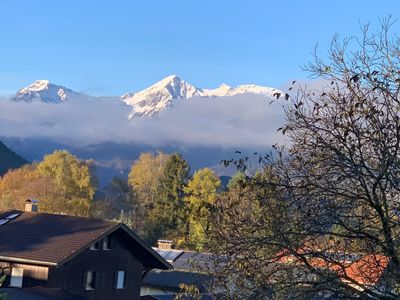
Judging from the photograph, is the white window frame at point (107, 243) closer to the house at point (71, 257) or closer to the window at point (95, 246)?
the house at point (71, 257)

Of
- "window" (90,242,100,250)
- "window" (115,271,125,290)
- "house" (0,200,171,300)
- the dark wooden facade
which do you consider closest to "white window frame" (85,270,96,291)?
"house" (0,200,171,300)

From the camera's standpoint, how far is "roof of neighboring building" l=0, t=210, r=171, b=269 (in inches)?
1065

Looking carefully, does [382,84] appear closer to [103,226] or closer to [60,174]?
[103,226]

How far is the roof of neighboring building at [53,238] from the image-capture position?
27.0 meters

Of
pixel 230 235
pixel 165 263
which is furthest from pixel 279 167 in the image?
pixel 165 263

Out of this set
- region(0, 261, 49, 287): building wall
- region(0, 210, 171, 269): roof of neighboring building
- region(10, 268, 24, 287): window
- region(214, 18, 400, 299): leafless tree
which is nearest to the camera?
region(214, 18, 400, 299): leafless tree

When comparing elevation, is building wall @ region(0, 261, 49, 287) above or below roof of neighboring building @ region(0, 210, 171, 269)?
below

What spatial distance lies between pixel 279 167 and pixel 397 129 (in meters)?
1.63

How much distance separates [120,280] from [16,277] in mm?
5751

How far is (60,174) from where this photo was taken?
259 ft

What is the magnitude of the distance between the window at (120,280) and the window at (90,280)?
1.67 meters

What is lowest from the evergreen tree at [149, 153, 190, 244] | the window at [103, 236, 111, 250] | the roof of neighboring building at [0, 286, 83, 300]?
the roof of neighboring building at [0, 286, 83, 300]

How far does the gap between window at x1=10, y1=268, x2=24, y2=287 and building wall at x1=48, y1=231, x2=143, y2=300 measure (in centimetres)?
123

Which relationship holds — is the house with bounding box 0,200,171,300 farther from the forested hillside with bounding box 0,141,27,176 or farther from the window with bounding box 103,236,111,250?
the forested hillside with bounding box 0,141,27,176
